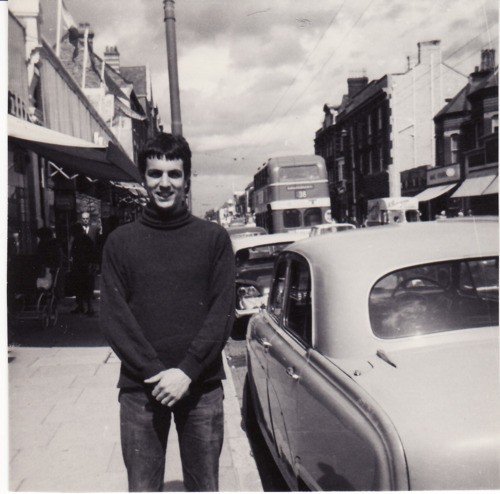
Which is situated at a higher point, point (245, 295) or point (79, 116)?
point (79, 116)

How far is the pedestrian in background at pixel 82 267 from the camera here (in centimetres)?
921

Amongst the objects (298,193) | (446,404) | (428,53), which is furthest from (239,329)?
(428,53)

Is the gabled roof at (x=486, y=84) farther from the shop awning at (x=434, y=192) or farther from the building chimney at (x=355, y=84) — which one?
the building chimney at (x=355, y=84)

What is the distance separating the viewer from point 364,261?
2646 mm

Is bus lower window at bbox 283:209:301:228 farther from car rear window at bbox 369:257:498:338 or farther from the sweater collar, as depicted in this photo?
the sweater collar

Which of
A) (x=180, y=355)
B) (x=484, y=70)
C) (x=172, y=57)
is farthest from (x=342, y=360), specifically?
(x=484, y=70)

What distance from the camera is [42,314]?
7723mm

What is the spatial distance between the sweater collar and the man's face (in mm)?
23

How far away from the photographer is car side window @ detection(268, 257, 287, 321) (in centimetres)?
361

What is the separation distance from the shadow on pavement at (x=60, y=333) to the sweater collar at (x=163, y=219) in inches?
188

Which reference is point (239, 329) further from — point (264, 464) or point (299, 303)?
point (299, 303)

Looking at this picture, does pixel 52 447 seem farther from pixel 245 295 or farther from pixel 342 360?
pixel 245 295

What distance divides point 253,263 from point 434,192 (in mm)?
26988
